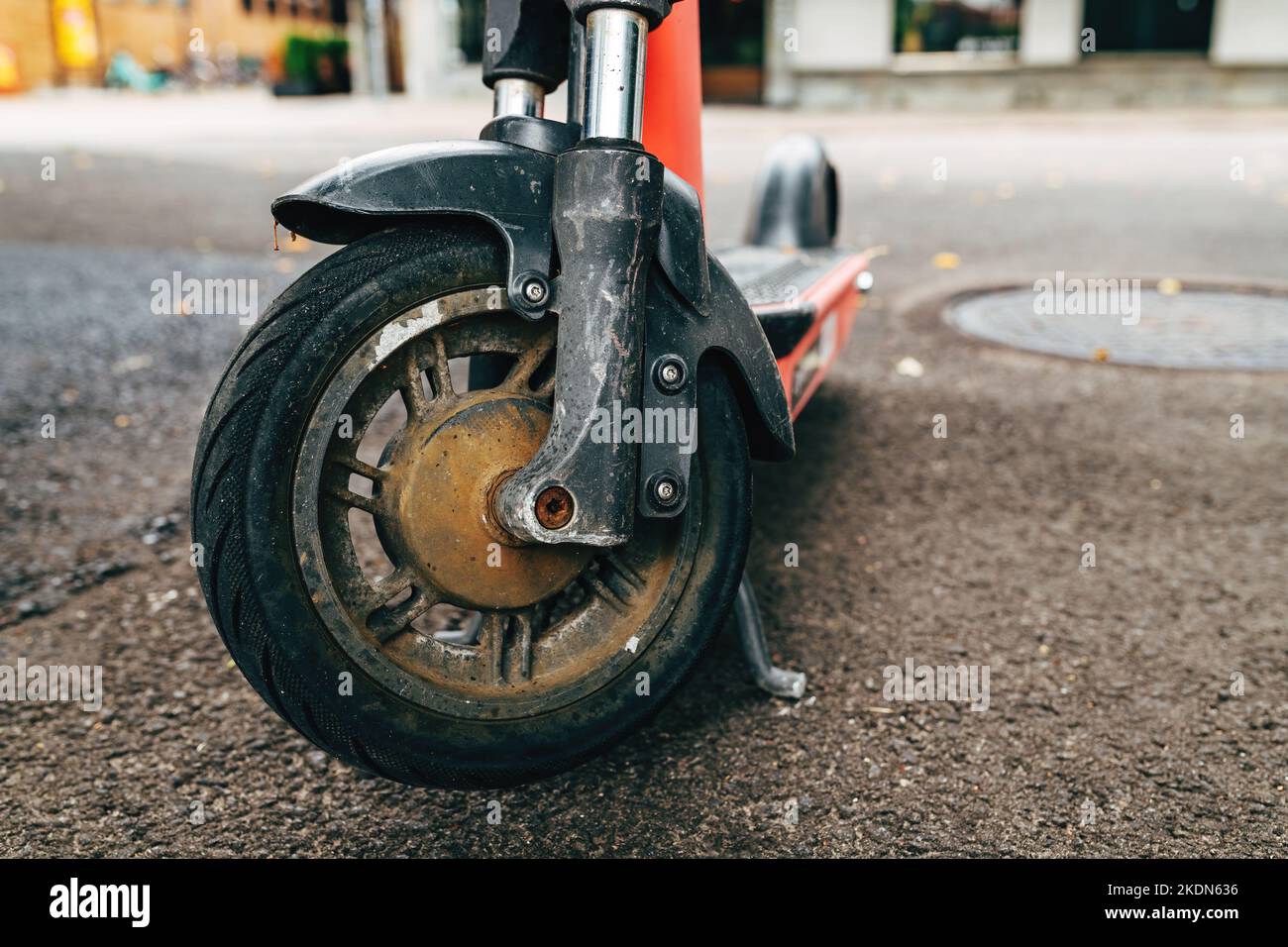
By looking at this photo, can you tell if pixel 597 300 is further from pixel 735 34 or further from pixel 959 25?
pixel 735 34

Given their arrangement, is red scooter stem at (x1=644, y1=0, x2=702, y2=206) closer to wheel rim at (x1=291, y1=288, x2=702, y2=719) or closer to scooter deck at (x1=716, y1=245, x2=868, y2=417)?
scooter deck at (x1=716, y1=245, x2=868, y2=417)

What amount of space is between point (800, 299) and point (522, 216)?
96 cm

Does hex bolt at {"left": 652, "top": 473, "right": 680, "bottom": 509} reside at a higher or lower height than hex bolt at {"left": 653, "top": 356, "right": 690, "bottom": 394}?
lower

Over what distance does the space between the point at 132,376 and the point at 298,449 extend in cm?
272

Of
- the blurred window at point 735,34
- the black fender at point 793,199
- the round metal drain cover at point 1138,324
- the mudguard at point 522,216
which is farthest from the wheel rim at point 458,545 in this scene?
the blurred window at point 735,34

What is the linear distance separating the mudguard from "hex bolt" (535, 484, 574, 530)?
12cm

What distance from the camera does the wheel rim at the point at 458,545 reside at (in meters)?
1.49

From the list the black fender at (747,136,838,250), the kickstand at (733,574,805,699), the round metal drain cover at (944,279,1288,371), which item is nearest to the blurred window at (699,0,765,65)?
the round metal drain cover at (944,279,1288,371)

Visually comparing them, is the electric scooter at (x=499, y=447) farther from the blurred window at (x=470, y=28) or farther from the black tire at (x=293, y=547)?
the blurred window at (x=470, y=28)

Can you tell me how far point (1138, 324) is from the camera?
4469 millimetres

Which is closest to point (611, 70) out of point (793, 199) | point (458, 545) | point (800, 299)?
point (458, 545)

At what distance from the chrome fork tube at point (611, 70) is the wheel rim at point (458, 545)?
0.26 metres

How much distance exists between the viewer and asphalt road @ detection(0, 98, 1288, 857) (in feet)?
5.36

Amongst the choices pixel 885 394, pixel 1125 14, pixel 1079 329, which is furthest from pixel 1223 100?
pixel 885 394
